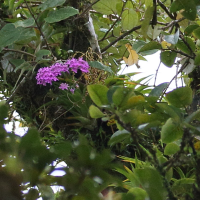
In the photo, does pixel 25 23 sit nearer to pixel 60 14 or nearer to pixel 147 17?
pixel 60 14

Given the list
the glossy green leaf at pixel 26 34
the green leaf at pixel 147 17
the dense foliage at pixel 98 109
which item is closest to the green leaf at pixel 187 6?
the dense foliage at pixel 98 109

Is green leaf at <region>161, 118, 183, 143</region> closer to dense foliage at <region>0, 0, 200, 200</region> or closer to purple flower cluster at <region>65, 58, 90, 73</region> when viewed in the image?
dense foliage at <region>0, 0, 200, 200</region>

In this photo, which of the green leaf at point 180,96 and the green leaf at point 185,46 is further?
the green leaf at point 185,46

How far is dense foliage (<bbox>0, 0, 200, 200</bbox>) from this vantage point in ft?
0.61

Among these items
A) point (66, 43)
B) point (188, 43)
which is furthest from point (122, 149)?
point (66, 43)

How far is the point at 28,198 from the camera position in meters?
0.17

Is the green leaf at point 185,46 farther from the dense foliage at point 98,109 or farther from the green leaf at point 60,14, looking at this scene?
the green leaf at point 60,14

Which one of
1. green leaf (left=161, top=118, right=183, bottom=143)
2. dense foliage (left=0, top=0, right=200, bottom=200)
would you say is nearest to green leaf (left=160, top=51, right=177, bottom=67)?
dense foliage (left=0, top=0, right=200, bottom=200)

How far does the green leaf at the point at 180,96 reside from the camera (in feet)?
1.23

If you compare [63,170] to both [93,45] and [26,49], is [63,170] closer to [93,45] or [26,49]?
[93,45]

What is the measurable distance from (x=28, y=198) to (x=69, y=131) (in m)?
0.78

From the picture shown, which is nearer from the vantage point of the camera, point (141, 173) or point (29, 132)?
point (29, 132)

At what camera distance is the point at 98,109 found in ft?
1.09

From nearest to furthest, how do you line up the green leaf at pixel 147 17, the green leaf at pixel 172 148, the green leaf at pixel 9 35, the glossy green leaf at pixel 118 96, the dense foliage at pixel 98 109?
the dense foliage at pixel 98 109 < the glossy green leaf at pixel 118 96 < the green leaf at pixel 172 148 < the green leaf at pixel 147 17 < the green leaf at pixel 9 35
